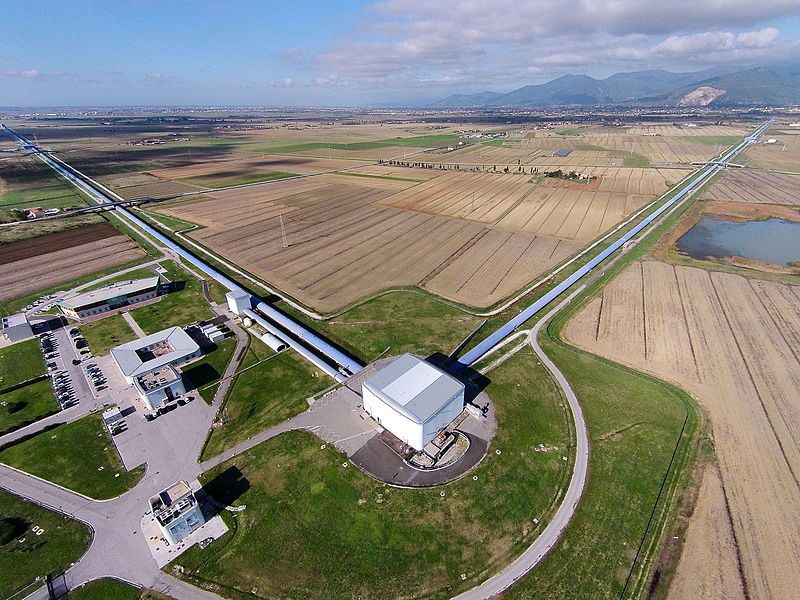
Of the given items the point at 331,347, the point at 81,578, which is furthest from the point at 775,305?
the point at 81,578

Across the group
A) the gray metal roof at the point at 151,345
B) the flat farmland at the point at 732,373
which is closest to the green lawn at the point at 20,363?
the gray metal roof at the point at 151,345

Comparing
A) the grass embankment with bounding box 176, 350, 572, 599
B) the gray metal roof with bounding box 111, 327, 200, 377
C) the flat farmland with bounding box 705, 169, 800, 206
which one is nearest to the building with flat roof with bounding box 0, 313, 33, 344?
the gray metal roof with bounding box 111, 327, 200, 377

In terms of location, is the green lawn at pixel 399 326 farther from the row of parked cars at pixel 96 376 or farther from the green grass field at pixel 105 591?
the green grass field at pixel 105 591

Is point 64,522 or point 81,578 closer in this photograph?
point 81,578

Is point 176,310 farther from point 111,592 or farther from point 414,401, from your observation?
point 414,401

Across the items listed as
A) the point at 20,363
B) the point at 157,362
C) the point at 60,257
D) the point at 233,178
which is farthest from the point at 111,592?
the point at 233,178

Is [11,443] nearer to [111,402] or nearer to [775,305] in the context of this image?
[111,402]
